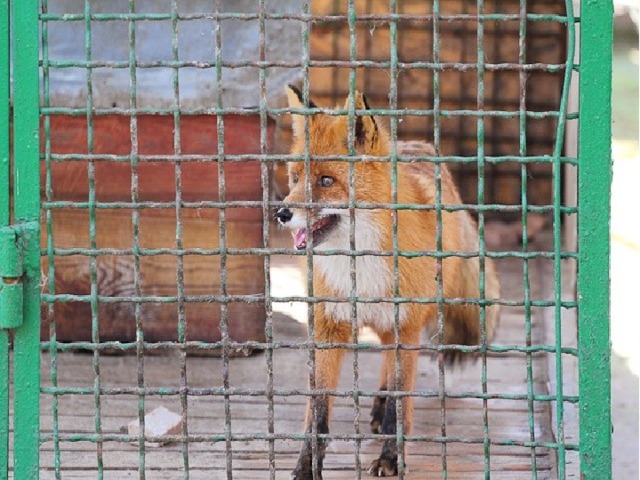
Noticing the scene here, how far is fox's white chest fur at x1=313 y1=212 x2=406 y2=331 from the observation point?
14.3 feet

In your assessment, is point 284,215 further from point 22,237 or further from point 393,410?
point 22,237

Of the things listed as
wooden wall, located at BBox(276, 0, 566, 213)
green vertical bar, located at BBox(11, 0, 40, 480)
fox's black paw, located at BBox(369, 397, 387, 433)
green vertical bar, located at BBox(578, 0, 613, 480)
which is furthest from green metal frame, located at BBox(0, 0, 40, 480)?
wooden wall, located at BBox(276, 0, 566, 213)

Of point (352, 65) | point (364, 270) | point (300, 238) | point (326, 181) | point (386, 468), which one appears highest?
point (352, 65)

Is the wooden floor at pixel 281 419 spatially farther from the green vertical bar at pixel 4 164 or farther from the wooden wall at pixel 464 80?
the wooden wall at pixel 464 80

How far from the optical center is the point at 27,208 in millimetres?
3324

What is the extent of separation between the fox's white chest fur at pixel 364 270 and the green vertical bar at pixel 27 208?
1362 millimetres

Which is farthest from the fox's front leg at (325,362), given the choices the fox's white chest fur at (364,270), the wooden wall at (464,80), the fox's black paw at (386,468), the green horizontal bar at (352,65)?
the wooden wall at (464,80)

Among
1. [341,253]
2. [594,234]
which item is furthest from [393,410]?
[594,234]

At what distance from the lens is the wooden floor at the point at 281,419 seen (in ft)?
13.6

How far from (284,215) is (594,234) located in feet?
3.93

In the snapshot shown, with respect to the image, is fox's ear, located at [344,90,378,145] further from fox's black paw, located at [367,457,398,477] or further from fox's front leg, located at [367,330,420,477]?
fox's black paw, located at [367,457,398,477]

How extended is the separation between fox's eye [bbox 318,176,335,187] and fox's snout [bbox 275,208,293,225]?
0.86ft

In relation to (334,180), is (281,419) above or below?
below

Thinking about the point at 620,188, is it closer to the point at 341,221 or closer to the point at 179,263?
the point at 341,221
